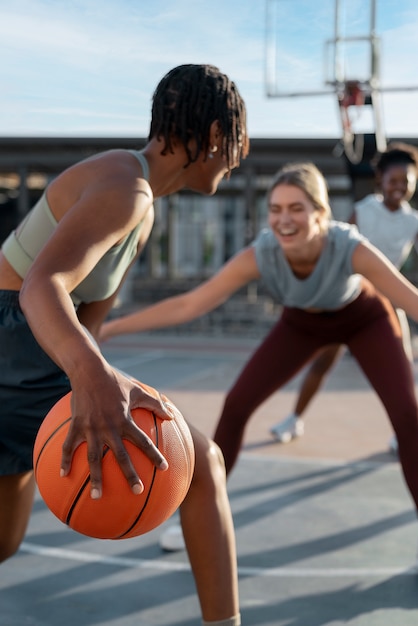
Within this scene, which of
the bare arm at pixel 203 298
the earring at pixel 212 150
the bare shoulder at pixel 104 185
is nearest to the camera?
Answer: the bare shoulder at pixel 104 185

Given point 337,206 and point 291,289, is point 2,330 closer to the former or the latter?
point 291,289

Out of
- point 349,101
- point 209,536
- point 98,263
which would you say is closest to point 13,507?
point 209,536

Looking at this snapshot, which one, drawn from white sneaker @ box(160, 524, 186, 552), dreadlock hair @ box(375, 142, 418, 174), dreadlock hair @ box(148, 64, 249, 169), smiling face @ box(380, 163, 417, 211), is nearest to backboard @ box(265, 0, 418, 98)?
dreadlock hair @ box(375, 142, 418, 174)

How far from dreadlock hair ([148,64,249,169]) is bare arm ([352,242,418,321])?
120cm

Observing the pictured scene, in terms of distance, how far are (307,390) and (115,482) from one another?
426 cm

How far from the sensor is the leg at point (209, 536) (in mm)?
2225

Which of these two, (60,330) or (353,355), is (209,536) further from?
(353,355)

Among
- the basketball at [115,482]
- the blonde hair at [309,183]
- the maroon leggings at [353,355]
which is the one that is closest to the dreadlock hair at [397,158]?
the maroon leggings at [353,355]

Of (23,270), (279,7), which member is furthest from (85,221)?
(279,7)

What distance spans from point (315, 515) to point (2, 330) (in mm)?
2524

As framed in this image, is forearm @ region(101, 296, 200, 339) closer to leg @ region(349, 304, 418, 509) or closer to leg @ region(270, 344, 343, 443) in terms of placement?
leg @ region(349, 304, 418, 509)

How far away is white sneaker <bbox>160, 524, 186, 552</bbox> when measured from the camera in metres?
3.84

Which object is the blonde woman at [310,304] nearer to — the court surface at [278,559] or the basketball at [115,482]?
the court surface at [278,559]

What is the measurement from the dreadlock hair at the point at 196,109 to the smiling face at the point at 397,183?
3.06m
